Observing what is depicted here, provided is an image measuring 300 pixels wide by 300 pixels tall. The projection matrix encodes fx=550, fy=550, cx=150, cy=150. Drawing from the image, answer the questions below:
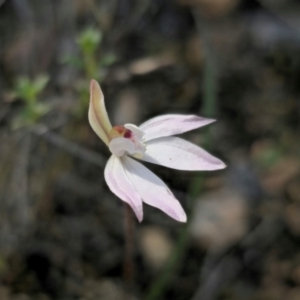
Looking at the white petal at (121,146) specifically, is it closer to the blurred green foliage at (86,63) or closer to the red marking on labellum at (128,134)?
the red marking on labellum at (128,134)

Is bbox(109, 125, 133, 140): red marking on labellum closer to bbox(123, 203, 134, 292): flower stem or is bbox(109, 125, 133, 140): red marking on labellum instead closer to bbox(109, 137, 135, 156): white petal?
bbox(109, 137, 135, 156): white petal

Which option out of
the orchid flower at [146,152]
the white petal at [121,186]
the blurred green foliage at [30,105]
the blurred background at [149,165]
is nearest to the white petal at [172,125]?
the orchid flower at [146,152]

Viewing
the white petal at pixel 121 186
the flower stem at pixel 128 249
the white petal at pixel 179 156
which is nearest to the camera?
the white petal at pixel 121 186

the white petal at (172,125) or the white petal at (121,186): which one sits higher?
the white petal at (172,125)

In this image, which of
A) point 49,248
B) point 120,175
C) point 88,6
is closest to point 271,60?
point 88,6

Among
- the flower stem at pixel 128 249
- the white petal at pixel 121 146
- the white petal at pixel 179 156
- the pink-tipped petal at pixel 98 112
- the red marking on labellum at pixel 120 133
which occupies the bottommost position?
the flower stem at pixel 128 249

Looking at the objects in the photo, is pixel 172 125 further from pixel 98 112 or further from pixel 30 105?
pixel 30 105

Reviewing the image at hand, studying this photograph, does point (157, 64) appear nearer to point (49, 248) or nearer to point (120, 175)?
point (49, 248)
